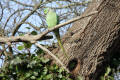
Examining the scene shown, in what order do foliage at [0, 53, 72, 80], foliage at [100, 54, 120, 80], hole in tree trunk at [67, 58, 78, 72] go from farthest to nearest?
foliage at [100, 54, 120, 80] → hole in tree trunk at [67, 58, 78, 72] → foliage at [0, 53, 72, 80]

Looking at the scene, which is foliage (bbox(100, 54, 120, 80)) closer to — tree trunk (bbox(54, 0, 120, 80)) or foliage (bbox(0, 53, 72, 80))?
tree trunk (bbox(54, 0, 120, 80))

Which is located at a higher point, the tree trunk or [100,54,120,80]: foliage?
the tree trunk

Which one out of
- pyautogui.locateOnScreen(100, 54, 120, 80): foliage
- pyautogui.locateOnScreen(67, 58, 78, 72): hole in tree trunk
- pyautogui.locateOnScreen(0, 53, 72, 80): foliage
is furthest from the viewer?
pyautogui.locateOnScreen(100, 54, 120, 80): foliage

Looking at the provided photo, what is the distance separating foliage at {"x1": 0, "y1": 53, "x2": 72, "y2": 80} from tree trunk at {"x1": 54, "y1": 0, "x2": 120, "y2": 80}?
0.14m

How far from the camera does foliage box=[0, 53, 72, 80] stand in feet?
4.88

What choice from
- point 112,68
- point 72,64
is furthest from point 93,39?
point 112,68

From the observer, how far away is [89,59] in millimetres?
1714

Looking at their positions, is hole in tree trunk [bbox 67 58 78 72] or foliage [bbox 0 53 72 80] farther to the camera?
hole in tree trunk [bbox 67 58 78 72]

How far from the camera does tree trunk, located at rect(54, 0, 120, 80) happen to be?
1.67 meters

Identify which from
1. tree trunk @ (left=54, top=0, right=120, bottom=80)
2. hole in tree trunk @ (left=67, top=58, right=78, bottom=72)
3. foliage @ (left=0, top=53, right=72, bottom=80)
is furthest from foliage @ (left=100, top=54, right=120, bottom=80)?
foliage @ (left=0, top=53, right=72, bottom=80)

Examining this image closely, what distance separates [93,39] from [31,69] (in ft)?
2.39

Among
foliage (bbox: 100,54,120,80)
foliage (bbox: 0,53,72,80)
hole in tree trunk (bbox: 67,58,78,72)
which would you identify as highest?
foliage (bbox: 0,53,72,80)

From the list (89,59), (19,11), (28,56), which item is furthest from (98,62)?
(19,11)

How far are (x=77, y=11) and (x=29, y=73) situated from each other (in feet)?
5.61
